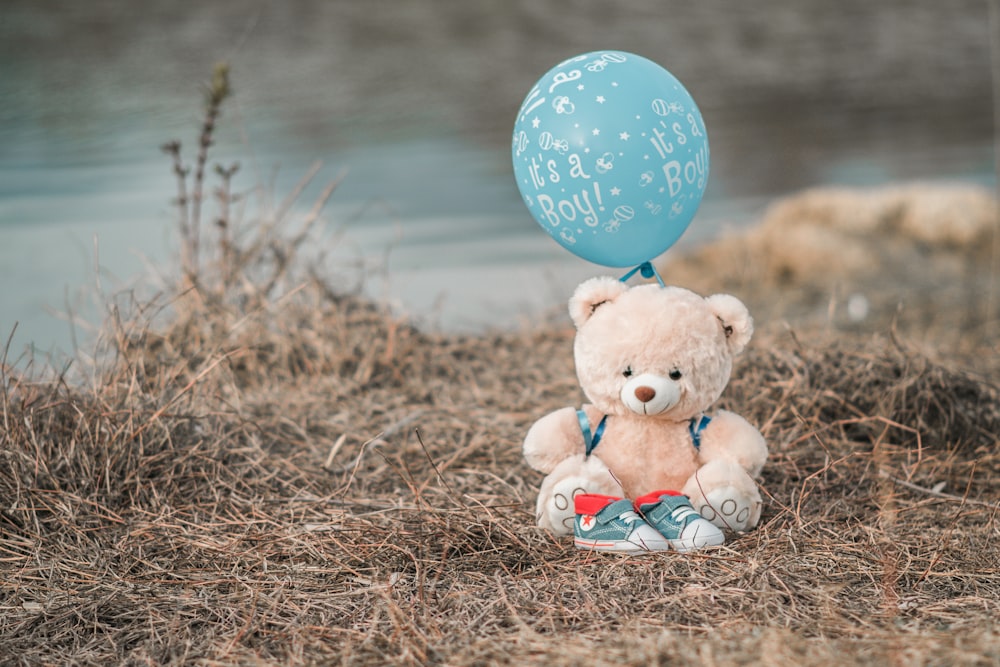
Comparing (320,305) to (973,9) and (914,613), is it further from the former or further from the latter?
(973,9)

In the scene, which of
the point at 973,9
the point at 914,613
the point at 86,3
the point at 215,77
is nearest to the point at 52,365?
the point at 215,77

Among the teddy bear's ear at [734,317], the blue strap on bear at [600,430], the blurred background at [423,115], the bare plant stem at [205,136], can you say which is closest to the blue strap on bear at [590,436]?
the blue strap on bear at [600,430]

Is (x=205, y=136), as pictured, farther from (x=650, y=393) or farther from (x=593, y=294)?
(x=650, y=393)

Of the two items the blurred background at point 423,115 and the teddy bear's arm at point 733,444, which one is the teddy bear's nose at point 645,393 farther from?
the blurred background at point 423,115

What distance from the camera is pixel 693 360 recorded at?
6.59ft

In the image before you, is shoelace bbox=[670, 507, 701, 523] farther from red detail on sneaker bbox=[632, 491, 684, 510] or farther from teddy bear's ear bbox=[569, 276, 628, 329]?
teddy bear's ear bbox=[569, 276, 628, 329]

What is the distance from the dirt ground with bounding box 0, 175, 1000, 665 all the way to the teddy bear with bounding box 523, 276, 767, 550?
9cm

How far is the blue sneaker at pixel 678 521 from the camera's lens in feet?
6.34

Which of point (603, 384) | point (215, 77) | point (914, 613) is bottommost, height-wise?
point (914, 613)

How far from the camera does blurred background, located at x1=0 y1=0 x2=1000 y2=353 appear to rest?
480 cm

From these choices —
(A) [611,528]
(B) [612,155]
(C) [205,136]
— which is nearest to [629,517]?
(A) [611,528]

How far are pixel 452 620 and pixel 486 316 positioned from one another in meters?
2.65

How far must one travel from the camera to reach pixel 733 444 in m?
2.07

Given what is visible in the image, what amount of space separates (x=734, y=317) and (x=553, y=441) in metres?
0.49
